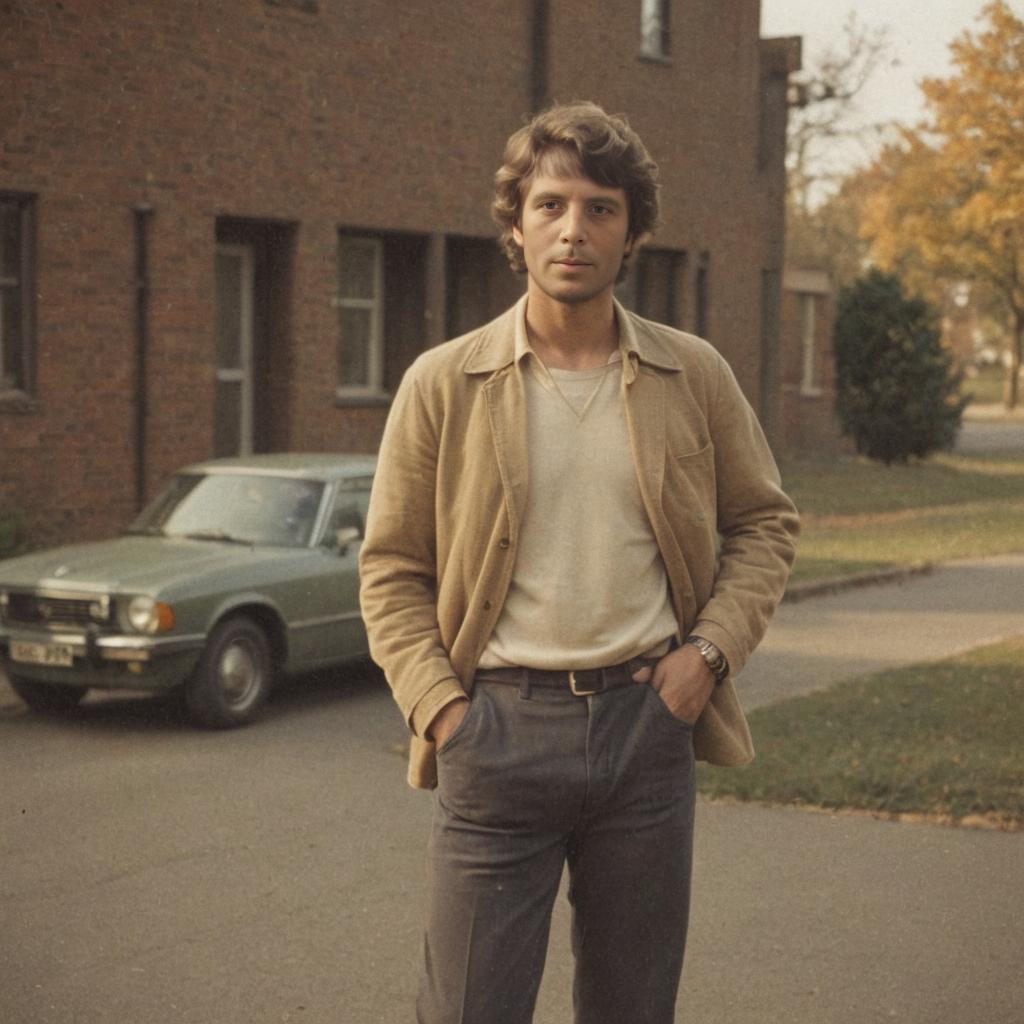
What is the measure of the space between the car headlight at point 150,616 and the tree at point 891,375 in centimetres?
2405

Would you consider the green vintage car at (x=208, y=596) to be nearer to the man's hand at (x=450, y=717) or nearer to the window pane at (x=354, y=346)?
the man's hand at (x=450, y=717)

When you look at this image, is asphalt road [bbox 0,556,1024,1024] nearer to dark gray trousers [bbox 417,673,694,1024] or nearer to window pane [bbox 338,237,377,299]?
dark gray trousers [bbox 417,673,694,1024]

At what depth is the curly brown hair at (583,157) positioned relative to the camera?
3.38 m

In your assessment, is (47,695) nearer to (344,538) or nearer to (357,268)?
(344,538)

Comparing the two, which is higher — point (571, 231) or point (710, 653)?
point (571, 231)

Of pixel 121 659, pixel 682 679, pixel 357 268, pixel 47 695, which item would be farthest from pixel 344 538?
pixel 357 268

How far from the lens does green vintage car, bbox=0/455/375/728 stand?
32.3 feet

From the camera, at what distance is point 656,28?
24.7 m

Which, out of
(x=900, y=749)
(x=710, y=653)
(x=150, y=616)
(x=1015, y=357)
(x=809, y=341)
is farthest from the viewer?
(x=1015, y=357)

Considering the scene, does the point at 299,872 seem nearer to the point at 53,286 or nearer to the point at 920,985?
the point at 920,985

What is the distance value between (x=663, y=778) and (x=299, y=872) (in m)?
3.73

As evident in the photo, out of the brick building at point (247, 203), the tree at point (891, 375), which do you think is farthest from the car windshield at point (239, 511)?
the tree at point (891, 375)

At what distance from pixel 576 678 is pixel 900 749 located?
5895 millimetres

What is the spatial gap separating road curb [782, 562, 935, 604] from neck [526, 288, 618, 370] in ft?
40.3
